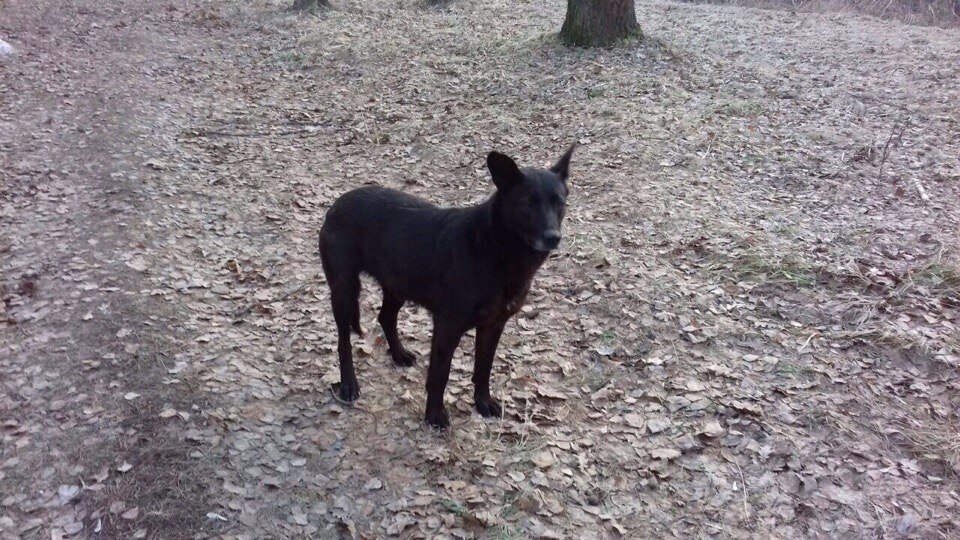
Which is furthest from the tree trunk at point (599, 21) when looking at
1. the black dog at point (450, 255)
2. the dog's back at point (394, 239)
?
the dog's back at point (394, 239)

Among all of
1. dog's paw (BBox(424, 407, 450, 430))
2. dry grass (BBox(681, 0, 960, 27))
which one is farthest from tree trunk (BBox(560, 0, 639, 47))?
dog's paw (BBox(424, 407, 450, 430))

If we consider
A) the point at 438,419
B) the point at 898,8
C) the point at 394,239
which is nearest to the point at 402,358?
the point at 438,419

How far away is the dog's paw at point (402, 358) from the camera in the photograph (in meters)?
5.71

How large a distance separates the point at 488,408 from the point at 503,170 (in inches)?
80.3

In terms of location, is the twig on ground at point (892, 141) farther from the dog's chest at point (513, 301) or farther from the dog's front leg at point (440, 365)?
the dog's front leg at point (440, 365)

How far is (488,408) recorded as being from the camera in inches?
204

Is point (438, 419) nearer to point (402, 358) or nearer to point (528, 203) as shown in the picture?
point (402, 358)

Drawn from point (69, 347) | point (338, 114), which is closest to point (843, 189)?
point (338, 114)

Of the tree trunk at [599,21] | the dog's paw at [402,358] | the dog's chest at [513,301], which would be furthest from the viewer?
the tree trunk at [599,21]

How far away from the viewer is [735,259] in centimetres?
695

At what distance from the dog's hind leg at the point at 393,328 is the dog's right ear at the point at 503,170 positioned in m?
1.49

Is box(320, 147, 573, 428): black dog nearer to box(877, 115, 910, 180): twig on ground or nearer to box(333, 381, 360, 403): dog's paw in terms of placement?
box(333, 381, 360, 403): dog's paw

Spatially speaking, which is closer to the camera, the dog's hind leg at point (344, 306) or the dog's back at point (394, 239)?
the dog's back at point (394, 239)

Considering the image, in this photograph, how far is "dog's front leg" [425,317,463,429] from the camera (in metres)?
4.57
